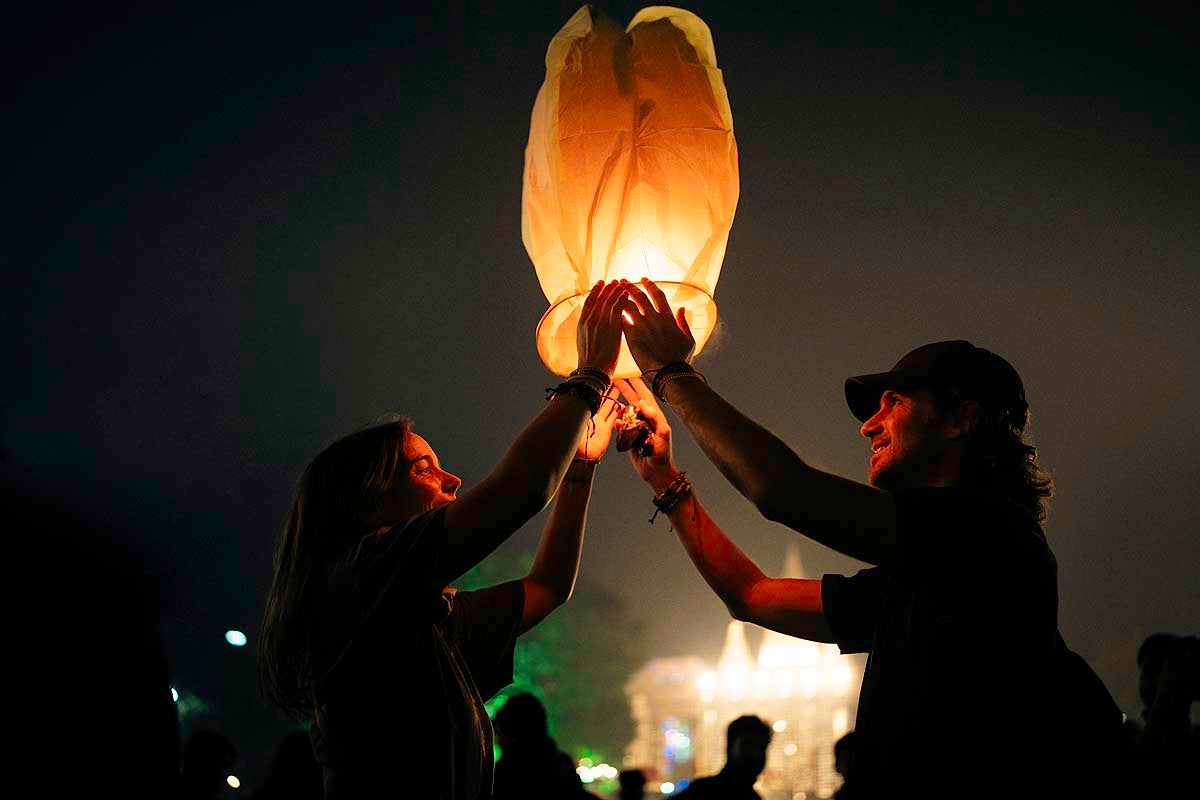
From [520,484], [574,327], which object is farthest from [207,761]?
[520,484]

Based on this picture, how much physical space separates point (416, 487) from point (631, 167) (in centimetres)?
111

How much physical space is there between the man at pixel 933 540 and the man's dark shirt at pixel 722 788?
192 cm

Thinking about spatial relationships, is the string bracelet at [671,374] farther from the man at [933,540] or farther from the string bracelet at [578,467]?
the string bracelet at [578,467]

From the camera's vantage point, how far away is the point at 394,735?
193cm

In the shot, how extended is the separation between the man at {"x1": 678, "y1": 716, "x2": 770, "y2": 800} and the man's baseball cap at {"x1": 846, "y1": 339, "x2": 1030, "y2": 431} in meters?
2.41

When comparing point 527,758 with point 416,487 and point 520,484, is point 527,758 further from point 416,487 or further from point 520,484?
point 520,484

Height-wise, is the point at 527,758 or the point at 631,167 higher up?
the point at 631,167

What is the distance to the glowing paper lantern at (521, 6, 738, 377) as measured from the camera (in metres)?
2.59

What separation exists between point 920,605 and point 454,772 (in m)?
1.10

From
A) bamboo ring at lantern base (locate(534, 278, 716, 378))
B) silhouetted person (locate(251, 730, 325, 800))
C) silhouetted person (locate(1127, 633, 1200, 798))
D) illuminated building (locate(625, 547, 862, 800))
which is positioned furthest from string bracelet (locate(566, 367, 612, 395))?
illuminated building (locate(625, 547, 862, 800))

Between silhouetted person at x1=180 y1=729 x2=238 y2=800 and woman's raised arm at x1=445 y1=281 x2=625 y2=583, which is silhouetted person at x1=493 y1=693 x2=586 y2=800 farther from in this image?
woman's raised arm at x1=445 y1=281 x2=625 y2=583

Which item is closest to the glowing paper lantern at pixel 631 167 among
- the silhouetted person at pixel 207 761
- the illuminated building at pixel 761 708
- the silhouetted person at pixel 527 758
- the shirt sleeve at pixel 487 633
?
the shirt sleeve at pixel 487 633

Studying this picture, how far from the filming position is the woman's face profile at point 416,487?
2.29 meters

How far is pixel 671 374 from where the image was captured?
2.31 meters
